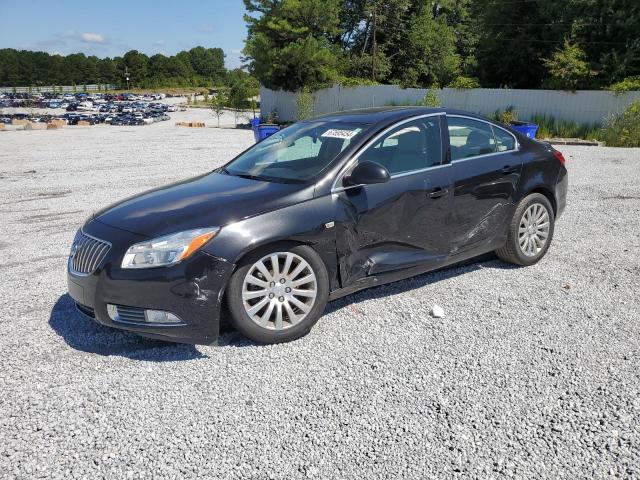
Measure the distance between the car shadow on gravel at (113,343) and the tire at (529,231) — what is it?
10.1 ft

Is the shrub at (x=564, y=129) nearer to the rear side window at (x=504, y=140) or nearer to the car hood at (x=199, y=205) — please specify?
the rear side window at (x=504, y=140)

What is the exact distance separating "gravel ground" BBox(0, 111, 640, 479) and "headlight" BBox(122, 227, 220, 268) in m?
0.68

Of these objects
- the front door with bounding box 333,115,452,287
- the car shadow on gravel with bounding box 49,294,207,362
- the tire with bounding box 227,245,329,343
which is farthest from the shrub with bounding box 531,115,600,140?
the car shadow on gravel with bounding box 49,294,207,362

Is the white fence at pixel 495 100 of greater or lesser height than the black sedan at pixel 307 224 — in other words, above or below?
above

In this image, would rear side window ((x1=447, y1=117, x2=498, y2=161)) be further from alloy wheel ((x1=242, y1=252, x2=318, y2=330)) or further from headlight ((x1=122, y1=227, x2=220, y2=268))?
headlight ((x1=122, y1=227, x2=220, y2=268))

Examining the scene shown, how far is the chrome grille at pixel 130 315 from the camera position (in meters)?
3.47

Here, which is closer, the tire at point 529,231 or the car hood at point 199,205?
the car hood at point 199,205

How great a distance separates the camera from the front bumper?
340cm

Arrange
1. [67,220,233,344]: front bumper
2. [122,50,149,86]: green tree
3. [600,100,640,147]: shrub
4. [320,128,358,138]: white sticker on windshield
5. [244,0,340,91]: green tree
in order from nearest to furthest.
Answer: [67,220,233,344]: front bumper → [320,128,358,138]: white sticker on windshield → [600,100,640,147]: shrub → [244,0,340,91]: green tree → [122,50,149,86]: green tree

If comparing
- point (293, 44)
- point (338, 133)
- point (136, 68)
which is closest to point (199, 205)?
point (338, 133)

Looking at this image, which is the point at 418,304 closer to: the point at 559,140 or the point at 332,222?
the point at 332,222

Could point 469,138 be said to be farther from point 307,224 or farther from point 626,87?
point 626,87

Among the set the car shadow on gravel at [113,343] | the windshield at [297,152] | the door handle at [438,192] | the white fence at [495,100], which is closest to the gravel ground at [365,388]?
the car shadow on gravel at [113,343]

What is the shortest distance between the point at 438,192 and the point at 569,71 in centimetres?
2558
